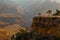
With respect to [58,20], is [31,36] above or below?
below

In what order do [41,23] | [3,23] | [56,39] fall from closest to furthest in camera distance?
1. [56,39]
2. [41,23]
3. [3,23]

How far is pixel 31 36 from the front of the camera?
54.4 m

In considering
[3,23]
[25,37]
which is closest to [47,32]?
[25,37]

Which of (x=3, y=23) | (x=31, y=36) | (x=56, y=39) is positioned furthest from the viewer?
(x=3, y=23)

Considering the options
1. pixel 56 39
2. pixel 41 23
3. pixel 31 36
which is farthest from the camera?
pixel 41 23

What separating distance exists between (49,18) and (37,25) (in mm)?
3964

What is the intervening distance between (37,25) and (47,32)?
3.89 meters

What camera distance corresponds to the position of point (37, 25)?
191 feet

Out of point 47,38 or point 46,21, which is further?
point 46,21

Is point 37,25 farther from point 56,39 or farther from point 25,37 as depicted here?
point 56,39

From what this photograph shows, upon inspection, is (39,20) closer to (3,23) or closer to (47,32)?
(47,32)

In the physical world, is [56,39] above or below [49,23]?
below

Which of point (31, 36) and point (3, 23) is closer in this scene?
point (31, 36)

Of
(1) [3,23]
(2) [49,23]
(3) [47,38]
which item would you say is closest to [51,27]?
(2) [49,23]
